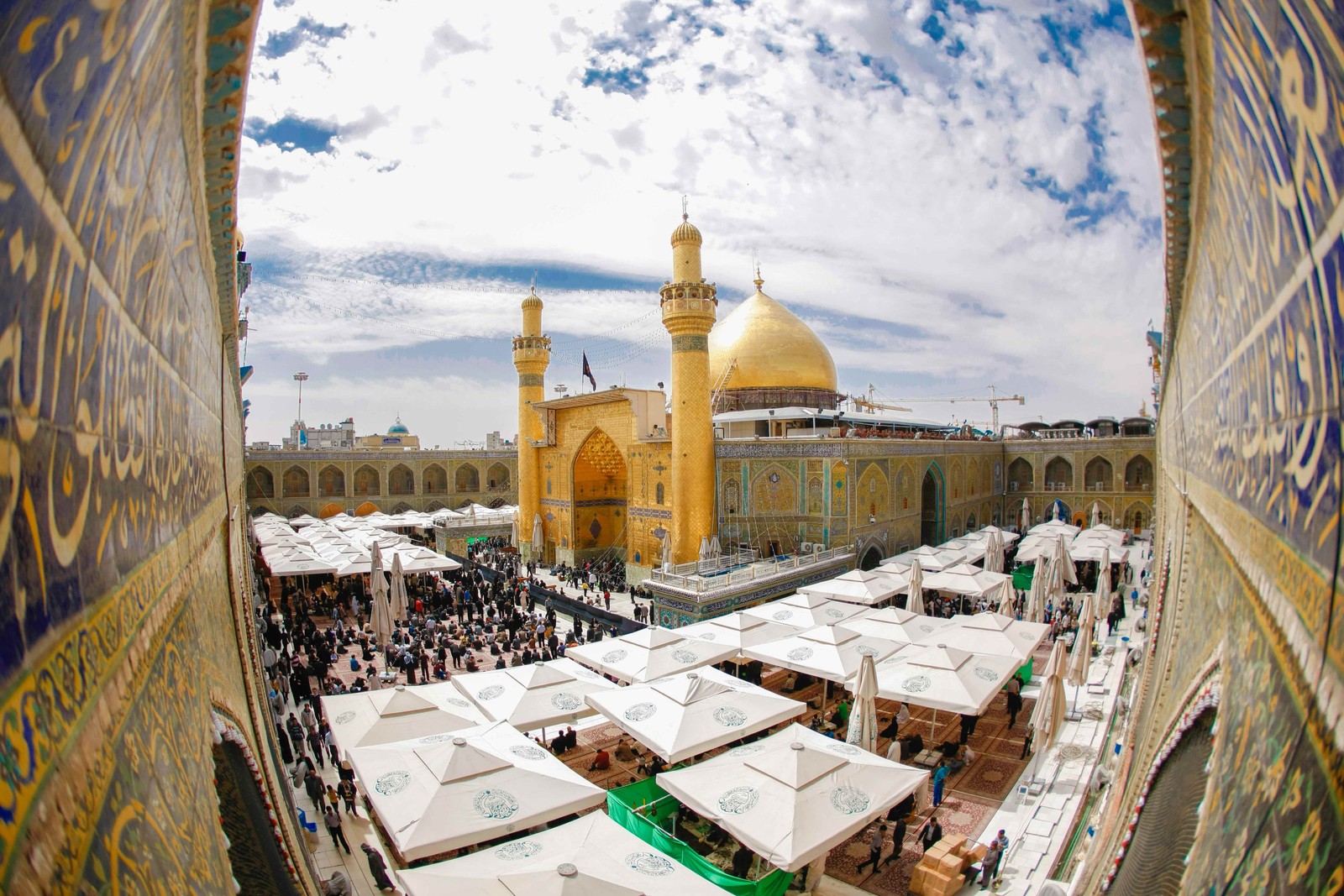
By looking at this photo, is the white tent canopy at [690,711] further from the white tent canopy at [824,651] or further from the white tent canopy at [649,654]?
the white tent canopy at [824,651]

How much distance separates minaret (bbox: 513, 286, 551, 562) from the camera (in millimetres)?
24266

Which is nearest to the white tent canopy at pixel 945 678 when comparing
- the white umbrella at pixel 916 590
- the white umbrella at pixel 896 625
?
the white umbrella at pixel 896 625

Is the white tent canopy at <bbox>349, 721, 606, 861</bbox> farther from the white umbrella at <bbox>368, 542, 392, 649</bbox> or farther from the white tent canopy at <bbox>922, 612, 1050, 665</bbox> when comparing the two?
the white tent canopy at <bbox>922, 612, 1050, 665</bbox>

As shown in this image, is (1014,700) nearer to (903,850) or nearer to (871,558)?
(903,850)

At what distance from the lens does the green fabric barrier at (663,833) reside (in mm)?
5938

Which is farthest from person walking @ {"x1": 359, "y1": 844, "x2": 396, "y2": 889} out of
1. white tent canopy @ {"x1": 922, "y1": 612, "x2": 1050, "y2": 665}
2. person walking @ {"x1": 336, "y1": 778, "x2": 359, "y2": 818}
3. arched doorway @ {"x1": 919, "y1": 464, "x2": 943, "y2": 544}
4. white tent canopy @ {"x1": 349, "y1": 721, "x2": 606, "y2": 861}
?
arched doorway @ {"x1": 919, "y1": 464, "x2": 943, "y2": 544}

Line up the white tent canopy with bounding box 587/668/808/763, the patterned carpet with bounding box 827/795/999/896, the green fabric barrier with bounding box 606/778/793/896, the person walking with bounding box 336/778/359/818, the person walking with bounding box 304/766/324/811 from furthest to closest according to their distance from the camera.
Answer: the person walking with bounding box 336/778/359/818 → the person walking with bounding box 304/766/324/811 → the white tent canopy with bounding box 587/668/808/763 → the patterned carpet with bounding box 827/795/999/896 → the green fabric barrier with bounding box 606/778/793/896

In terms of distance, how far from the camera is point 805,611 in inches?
491

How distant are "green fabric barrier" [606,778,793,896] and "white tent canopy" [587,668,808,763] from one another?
54 centimetres

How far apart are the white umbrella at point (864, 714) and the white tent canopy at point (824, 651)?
1.27 m

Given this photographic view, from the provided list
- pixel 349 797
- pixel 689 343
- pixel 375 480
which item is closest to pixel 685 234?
pixel 689 343

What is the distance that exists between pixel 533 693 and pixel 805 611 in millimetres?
5633

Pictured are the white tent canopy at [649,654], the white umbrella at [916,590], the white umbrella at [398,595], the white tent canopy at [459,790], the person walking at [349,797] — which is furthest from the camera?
the white umbrella at [916,590]

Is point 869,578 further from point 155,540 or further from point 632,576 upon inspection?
point 155,540
